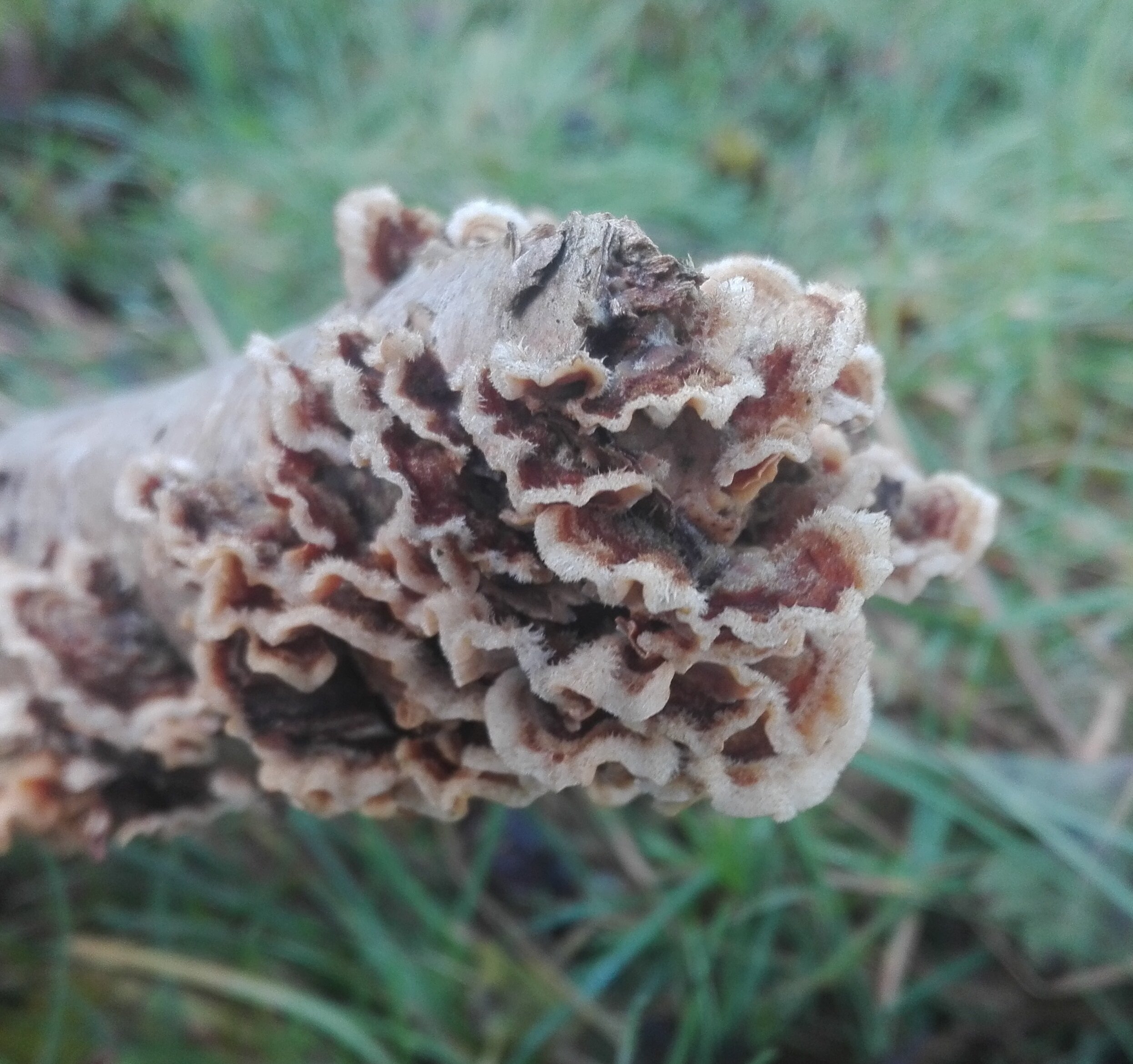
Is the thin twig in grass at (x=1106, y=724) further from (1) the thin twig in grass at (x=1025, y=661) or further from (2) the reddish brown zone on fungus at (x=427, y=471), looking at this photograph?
(2) the reddish brown zone on fungus at (x=427, y=471)

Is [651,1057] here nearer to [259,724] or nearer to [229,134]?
[259,724]

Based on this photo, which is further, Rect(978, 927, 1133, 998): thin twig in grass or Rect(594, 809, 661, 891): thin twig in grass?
Rect(594, 809, 661, 891): thin twig in grass

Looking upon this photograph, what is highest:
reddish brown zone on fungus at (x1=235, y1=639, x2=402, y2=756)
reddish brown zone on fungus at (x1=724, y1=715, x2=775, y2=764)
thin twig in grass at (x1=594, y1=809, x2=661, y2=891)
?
reddish brown zone on fungus at (x1=235, y1=639, x2=402, y2=756)

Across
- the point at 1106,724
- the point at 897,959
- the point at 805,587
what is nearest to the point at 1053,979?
the point at 897,959

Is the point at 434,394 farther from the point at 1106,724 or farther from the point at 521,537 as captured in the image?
the point at 1106,724

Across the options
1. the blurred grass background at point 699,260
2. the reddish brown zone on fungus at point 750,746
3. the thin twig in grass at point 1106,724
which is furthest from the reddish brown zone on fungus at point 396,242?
the thin twig in grass at point 1106,724

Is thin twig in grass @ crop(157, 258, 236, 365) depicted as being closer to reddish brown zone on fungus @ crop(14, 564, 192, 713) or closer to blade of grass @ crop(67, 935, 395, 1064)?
reddish brown zone on fungus @ crop(14, 564, 192, 713)

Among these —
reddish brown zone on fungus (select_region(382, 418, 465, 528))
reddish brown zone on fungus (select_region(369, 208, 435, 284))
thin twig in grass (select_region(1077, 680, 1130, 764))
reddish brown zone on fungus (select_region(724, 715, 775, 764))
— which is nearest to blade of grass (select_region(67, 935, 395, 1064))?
reddish brown zone on fungus (select_region(724, 715, 775, 764))

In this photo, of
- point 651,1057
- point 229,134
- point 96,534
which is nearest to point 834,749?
point 96,534
